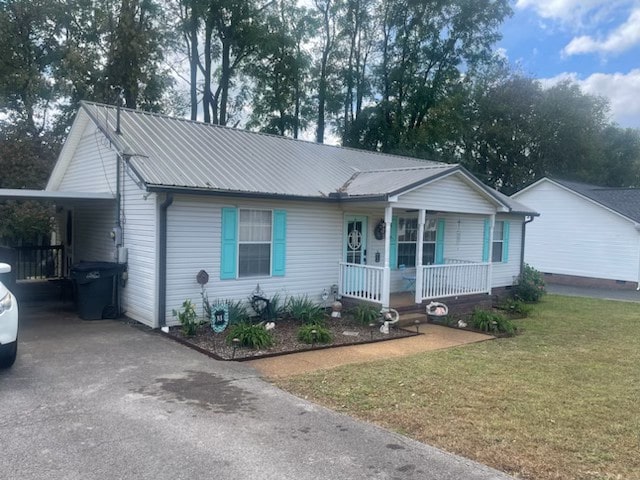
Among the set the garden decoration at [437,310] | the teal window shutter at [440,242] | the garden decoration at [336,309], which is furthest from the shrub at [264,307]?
the teal window shutter at [440,242]

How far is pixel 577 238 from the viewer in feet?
71.5

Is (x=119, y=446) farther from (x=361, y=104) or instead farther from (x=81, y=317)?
(x=361, y=104)

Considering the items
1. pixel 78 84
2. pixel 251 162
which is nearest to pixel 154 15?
pixel 78 84

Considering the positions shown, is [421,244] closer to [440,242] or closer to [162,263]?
[440,242]

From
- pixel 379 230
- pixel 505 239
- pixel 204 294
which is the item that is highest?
pixel 379 230

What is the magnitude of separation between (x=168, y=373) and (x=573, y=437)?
16.0 ft

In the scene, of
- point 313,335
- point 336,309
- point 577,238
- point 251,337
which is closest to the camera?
point 251,337

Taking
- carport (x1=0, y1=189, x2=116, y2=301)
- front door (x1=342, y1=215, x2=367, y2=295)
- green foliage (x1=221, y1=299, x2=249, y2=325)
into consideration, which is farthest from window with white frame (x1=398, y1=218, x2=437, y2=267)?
carport (x1=0, y1=189, x2=116, y2=301)

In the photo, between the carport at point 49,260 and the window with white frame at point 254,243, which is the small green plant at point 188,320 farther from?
the carport at point 49,260

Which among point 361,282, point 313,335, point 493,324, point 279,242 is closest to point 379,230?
point 361,282

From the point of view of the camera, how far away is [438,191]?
39.1 ft

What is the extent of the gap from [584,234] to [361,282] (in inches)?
569

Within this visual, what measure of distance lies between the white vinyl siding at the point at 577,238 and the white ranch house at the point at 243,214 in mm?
9775

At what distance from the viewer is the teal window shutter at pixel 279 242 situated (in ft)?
35.5
